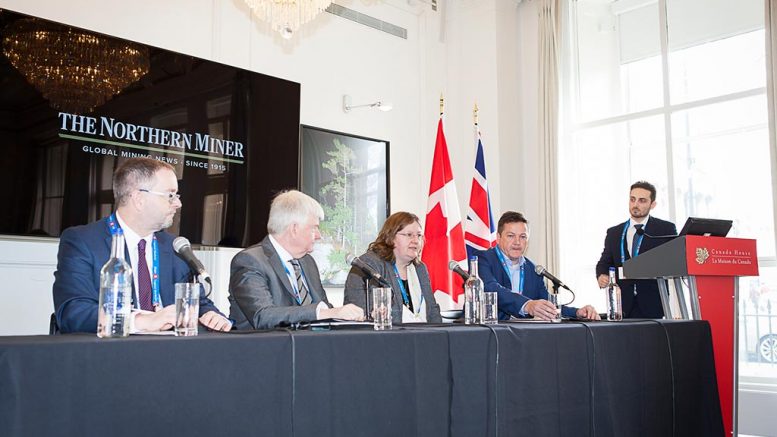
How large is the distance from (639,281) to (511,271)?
1401 mm

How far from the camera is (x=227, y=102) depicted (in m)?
4.92

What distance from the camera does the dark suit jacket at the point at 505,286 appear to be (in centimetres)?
367

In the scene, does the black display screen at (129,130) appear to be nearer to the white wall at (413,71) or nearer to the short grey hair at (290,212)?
the white wall at (413,71)

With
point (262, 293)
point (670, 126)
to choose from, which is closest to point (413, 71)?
point (670, 126)

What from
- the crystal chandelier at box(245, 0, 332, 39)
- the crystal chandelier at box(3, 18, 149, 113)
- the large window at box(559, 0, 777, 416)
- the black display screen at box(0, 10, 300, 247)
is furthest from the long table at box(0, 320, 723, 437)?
the large window at box(559, 0, 777, 416)

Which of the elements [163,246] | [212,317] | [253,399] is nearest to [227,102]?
[163,246]

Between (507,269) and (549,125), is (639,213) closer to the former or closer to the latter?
(507,269)

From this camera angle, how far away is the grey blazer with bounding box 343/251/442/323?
11.1 ft

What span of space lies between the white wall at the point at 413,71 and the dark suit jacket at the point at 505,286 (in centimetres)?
230

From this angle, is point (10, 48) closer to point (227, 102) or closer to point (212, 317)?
point (227, 102)

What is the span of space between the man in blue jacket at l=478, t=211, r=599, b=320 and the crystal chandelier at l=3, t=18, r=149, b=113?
2447 mm

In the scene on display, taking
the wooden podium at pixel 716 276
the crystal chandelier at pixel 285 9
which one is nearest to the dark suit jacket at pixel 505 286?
the wooden podium at pixel 716 276

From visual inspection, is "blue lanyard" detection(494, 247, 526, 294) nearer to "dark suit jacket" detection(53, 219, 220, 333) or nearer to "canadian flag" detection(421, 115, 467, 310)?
"canadian flag" detection(421, 115, 467, 310)

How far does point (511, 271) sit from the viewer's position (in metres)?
3.97
